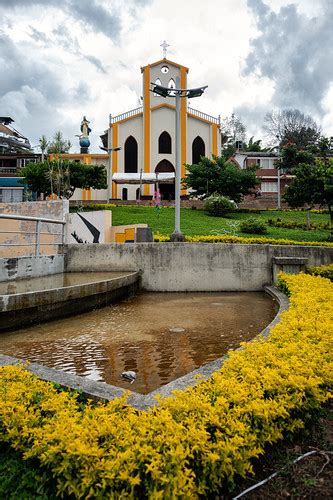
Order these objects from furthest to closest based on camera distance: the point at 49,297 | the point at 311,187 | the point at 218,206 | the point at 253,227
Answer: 1. the point at 218,206
2. the point at 253,227
3. the point at 311,187
4. the point at 49,297

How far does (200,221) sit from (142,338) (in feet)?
52.0

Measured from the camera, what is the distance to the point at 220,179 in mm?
26438

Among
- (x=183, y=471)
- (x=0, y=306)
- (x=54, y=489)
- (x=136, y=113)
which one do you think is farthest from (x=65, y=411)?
(x=136, y=113)

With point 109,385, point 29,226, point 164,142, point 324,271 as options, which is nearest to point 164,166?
point 164,142

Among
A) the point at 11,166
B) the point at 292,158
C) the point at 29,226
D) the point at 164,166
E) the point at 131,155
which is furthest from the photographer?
the point at 11,166

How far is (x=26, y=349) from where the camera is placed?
15.6 feet

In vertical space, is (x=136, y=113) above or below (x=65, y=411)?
above

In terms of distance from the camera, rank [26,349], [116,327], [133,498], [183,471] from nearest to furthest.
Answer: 1. [133,498]
2. [183,471]
3. [26,349]
4. [116,327]

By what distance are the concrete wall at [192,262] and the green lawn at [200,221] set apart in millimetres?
6381

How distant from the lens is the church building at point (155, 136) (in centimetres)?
3553

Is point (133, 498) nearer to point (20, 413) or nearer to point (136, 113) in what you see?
point (20, 413)

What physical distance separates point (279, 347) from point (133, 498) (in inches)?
86.9

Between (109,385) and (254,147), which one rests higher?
(254,147)

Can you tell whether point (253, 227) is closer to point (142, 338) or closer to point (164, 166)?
point (142, 338)
